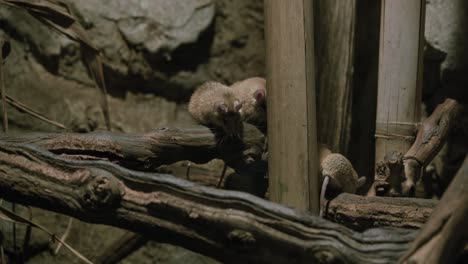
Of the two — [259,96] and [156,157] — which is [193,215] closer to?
[156,157]

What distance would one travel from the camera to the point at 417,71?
2.93m

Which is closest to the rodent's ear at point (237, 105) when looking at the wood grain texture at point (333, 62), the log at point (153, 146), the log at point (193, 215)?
the log at point (153, 146)

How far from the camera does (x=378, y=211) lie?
258 cm

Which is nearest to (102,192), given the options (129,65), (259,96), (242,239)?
(242,239)

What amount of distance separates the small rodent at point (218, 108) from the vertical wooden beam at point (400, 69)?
0.70m

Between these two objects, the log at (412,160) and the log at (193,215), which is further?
the log at (412,160)

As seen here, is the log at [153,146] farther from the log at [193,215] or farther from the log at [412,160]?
the log at [412,160]

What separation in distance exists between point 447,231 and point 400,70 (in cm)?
149

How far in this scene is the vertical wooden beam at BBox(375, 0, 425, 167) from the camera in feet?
9.50

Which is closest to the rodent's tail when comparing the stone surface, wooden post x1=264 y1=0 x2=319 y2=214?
wooden post x1=264 y1=0 x2=319 y2=214

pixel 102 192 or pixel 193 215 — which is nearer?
pixel 193 215

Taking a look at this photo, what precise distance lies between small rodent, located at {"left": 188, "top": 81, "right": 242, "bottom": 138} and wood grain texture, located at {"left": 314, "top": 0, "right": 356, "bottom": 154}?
16.2 inches

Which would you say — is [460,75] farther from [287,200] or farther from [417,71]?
[287,200]

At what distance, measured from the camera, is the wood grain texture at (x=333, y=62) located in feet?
9.73
